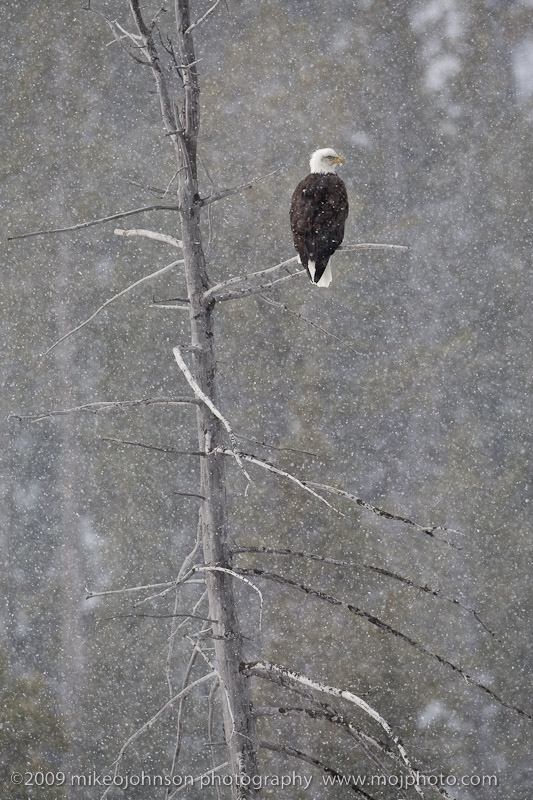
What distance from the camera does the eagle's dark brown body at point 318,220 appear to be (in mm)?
3543

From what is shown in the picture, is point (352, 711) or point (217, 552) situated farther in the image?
point (352, 711)

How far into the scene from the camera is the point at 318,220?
3.55 m

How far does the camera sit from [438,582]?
582cm

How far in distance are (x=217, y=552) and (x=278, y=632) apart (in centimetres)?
263

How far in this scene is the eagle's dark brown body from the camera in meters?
3.54

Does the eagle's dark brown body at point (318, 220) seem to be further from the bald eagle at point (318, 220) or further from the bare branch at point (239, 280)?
the bare branch at point (239, 280)

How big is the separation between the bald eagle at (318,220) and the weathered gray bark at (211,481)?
20.0 inches

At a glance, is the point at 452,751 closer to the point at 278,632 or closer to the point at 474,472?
the point at 278,632

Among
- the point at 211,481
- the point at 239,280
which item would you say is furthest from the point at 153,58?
the point at 211,481

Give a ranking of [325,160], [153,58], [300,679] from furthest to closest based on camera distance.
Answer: [325,160]
[300,679]
[153,58]

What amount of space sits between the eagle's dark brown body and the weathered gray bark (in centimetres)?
51

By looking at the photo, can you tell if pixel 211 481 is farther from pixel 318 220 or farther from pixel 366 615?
pixel 318 220

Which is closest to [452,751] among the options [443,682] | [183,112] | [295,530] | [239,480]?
[443,682]

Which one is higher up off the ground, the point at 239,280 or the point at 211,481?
the point at 239,280
